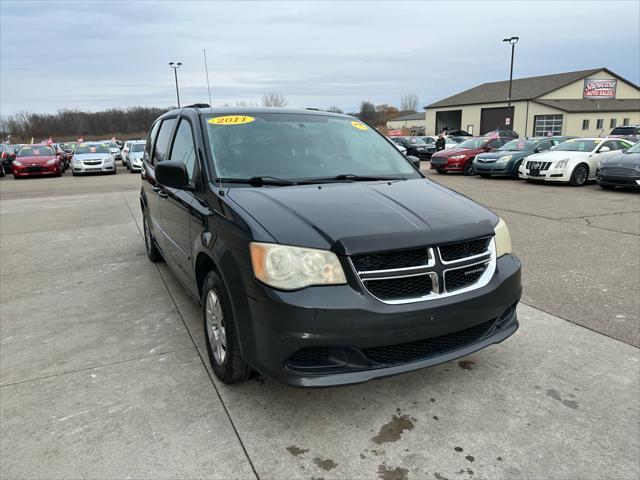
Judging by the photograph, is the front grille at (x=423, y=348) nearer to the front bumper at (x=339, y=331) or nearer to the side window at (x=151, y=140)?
the front bumper at (x=339, y=331)

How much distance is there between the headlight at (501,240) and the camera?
2.96 metres

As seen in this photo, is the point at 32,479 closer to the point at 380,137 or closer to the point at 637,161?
the point at 380,137

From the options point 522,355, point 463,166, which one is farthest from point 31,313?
point 463,166

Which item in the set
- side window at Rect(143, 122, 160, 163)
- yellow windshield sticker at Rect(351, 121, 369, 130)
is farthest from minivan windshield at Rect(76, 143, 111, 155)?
yellow windshield sticker at Rect(351, 121, 369, 130)

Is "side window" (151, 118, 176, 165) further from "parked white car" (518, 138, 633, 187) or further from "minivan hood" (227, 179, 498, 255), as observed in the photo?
"parked white car" (518, 138, 633, 187)

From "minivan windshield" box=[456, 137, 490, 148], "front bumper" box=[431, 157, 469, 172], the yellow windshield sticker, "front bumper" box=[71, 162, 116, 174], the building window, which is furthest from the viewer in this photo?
the building window

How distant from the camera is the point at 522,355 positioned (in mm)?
3496

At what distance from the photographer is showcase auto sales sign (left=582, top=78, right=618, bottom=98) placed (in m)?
54.7

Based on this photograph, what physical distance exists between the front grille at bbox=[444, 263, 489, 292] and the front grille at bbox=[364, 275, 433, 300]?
0.43ft

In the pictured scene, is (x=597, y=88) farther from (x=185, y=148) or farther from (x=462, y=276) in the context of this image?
(x=462, y=276)

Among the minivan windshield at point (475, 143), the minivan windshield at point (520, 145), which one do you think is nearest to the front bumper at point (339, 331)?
the minivan windshield at point (520, 145)

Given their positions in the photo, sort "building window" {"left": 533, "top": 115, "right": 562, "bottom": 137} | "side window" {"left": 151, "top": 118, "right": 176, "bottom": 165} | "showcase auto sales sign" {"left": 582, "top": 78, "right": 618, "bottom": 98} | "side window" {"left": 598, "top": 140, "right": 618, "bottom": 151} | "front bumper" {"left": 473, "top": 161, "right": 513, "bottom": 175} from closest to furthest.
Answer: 1. "side window" {"left": 151, "top": 118, "right": 176, "bottom": 165}
2. "side window" {"left": 598, "top": 140, "right": 618, "bottom": 151}
3. "front bumper" {"left": 473, "top": 161, "right": 513, "bottom": 175}
4. "building window" {"left": 533, "top": 115, "right": 562, "bottom": 137}
5. "showcase auto sales sign" {"left": 582, "top": 78, "right": 618, "bottom": 98}

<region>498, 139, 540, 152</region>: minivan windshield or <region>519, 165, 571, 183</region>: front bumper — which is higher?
<region>498, 139, 540, 152</region>: minivan windshield

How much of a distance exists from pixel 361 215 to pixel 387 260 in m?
0.38
